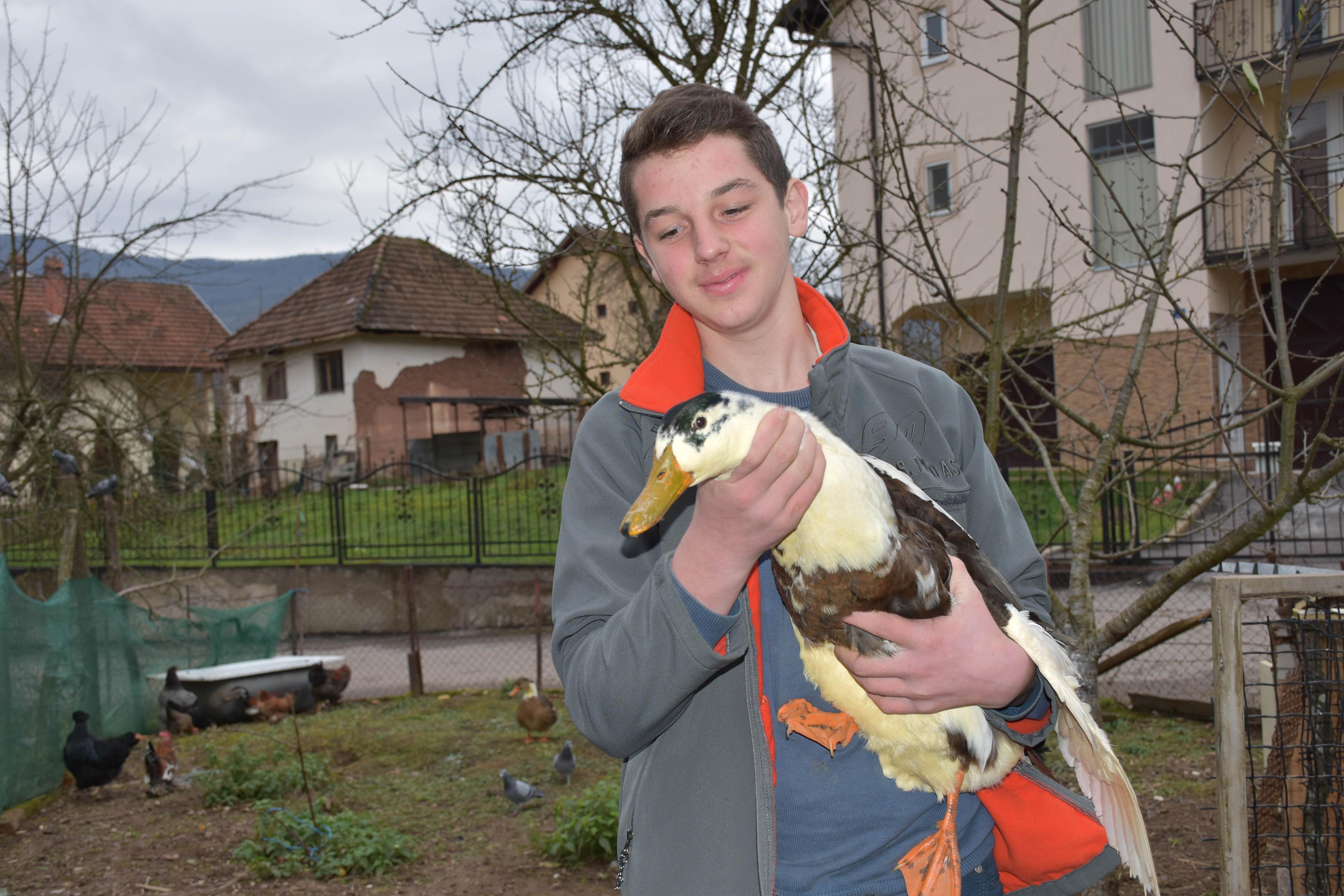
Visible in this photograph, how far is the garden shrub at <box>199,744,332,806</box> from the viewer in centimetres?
645

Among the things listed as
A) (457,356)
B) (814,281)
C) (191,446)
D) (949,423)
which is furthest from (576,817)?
(457,356)

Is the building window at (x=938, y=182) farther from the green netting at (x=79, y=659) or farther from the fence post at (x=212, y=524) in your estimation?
the fence post at (x=212, y=524)

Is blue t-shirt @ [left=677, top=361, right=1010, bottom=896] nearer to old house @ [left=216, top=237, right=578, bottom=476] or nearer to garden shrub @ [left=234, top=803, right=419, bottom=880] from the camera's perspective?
garden shrub @ [left=234, top=803, right=419, bottom=880]

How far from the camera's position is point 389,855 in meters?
5.26

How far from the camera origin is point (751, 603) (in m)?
1.84

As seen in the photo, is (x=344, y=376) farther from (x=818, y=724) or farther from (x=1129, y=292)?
(x=818, y=724)

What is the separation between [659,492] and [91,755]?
6759 mm

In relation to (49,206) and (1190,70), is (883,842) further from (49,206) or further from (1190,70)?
(1190,70)

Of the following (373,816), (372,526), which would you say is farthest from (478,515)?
(373,816)

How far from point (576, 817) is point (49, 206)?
22.6ft

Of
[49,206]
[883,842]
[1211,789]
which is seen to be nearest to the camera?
[883,842]

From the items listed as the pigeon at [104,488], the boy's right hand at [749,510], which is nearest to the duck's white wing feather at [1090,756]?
the boy's right hand at [749,510]

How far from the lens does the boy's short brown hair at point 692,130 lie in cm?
185

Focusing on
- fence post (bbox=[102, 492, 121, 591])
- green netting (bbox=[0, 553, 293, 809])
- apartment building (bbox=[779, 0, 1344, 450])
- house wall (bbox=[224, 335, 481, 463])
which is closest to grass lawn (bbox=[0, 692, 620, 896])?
green netting (bbox=[0, 553, 293, 809])
